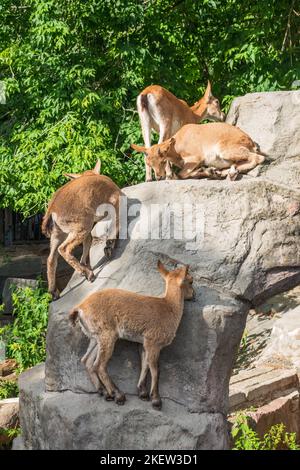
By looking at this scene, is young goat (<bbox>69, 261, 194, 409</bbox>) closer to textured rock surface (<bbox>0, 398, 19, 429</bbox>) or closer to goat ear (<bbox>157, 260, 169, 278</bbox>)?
goat ear (<bbox>157, 260, 169, 278</bbox>)

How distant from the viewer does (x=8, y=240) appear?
1925cm

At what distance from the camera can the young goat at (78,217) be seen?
7.15 meters

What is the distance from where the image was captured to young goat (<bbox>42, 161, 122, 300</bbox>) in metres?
7.15

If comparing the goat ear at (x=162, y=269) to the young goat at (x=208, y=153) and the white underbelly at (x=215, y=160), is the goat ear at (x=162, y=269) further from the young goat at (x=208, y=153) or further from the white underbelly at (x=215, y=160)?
the white underbelly at (x=215, y=160)

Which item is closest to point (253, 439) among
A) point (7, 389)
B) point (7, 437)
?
point (7, 437)

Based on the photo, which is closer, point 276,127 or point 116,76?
point 276,127

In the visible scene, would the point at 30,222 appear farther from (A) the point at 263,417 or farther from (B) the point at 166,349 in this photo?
(B) the point at 166,349

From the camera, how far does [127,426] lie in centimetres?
652

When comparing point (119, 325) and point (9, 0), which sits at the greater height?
point (9, 0)

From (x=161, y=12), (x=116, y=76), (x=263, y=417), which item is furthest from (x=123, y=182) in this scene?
(x=263, y=417)

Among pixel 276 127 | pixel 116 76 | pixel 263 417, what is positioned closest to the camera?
pixel 276 127

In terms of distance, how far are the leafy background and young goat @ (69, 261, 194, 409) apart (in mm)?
5184

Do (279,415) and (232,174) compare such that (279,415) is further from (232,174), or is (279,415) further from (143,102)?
(143,102)

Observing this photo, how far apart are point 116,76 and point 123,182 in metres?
2.19
